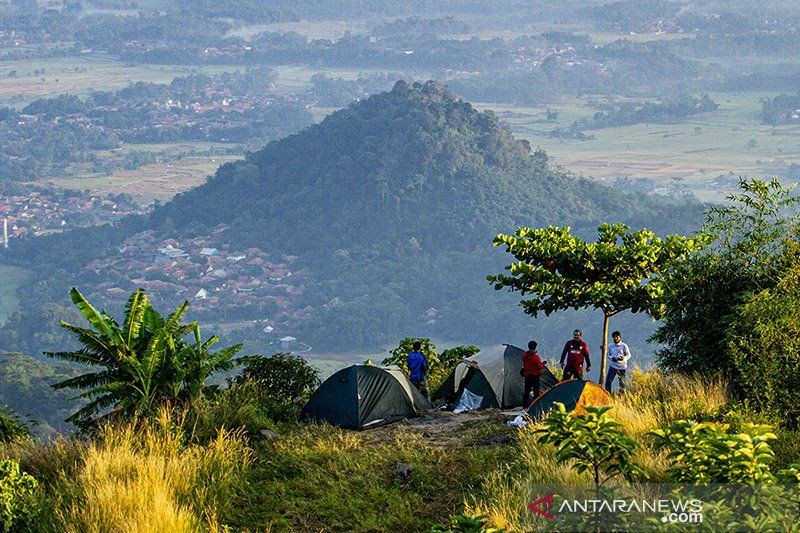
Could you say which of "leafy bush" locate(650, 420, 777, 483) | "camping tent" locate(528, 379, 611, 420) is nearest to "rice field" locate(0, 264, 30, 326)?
"camping tent" locate(528, 379, 611, 420)

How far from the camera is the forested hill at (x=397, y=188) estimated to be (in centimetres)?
17038

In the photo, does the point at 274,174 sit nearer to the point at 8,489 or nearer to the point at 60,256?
the point at 60,256

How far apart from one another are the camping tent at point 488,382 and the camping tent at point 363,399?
1.71m

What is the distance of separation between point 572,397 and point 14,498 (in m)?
7.54

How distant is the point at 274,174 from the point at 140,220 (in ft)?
73.6

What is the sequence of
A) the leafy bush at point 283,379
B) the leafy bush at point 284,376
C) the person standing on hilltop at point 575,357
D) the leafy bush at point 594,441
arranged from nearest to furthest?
the leafy bush at point 594,441 → the leafy bush at point 283,379 → the person standing on hilltop at point 575,357 → the leafy bush at point 284,376

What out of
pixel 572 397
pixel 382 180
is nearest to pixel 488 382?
pixel 572 397

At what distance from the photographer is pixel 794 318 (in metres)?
15.0

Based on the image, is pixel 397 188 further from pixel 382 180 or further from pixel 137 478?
pixel 137 478

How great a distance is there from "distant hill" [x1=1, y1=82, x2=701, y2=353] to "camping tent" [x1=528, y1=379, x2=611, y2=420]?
130647 millimetres

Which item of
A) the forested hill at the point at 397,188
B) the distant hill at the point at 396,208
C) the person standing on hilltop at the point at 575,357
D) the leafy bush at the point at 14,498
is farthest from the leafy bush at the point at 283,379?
the forested hill at the point at 397,188

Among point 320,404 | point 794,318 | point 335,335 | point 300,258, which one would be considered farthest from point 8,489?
point 300,258

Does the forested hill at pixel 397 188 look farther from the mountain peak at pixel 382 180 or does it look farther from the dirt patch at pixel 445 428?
the dirt patch at pixel 445 428

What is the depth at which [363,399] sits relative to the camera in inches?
723
